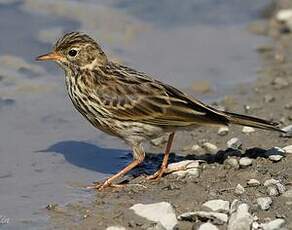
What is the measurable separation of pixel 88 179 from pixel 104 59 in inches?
51.9

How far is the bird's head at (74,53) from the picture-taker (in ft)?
32.6

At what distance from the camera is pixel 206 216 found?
8.06 metres

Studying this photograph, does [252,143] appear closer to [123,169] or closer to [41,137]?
[123,169]

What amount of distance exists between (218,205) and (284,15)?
8.15 m

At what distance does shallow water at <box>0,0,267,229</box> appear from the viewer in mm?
9578

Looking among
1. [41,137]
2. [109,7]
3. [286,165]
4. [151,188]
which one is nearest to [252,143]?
[286,165]

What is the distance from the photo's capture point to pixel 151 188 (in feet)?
30.6

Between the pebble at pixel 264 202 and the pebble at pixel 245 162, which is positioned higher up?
the pebble at pixel 245 162

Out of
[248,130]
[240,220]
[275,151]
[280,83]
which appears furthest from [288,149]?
[280,83]

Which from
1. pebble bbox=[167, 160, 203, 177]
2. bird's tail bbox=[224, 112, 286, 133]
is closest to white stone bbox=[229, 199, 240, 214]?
pebble bbox=[167, 160, 203, 177]

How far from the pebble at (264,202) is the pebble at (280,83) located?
416 cm

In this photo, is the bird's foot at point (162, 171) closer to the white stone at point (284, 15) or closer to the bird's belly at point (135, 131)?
the bird's belly at point (135, 131)

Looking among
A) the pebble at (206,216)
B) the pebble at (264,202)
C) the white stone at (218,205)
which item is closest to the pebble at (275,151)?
the pebble at (264,202)

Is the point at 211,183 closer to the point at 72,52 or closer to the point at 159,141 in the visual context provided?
the point at 159,141
